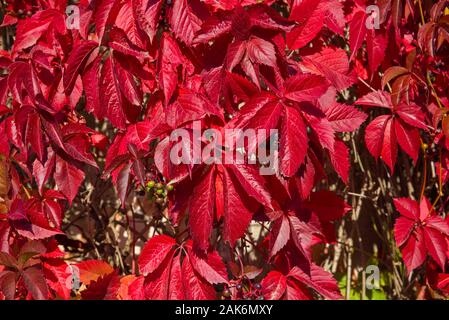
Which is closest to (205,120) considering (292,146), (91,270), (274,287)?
(292,146)

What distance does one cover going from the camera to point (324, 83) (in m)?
1.18

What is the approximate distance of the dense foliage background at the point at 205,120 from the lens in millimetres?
1221

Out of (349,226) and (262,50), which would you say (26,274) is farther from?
(349,226)

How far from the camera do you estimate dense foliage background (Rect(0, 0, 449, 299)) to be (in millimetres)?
1221

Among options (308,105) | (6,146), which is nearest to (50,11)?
(6,146)

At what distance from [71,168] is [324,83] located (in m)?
0.70

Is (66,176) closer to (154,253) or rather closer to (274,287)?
(154,253)

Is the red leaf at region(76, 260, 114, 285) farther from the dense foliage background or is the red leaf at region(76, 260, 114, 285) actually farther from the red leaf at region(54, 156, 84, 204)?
the red leaf at region(54, 156, 84, 204)

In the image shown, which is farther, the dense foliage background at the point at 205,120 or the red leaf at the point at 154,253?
the red leaf at the point at 154,253

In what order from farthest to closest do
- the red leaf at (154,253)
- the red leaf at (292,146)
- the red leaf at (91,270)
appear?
the red leaf at (91,270)
the red leaf at (154,253)
the red leaf at (292,146)

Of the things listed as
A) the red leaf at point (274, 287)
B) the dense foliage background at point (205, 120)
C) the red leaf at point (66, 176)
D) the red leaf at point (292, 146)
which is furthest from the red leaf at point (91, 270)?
the red leaf at point (292, 146)

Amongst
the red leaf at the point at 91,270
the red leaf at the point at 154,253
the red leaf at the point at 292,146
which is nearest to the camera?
the red leaf at the point at 292,146

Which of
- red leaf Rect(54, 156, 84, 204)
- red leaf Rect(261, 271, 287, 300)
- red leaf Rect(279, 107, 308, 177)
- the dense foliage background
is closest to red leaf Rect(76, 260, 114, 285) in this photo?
the dense foliage background

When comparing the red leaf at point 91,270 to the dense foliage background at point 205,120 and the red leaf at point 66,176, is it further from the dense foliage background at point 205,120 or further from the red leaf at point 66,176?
the red leaf at point 66,176
